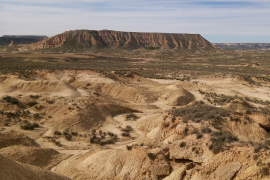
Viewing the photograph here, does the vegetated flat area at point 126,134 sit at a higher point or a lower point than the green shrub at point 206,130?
lower

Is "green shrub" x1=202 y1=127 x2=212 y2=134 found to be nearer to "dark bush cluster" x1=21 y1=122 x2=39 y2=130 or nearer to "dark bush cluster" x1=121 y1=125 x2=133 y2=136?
"dark bush cluster" x1=121 y1=125 x2=133 y2=136

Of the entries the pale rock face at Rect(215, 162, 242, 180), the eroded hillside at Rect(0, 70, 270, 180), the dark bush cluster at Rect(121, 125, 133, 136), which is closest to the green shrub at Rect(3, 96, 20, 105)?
the eroded hillside at Rect(0, 70, 270, 180)

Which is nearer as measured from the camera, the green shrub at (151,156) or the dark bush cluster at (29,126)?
the green shrub at (151,156)

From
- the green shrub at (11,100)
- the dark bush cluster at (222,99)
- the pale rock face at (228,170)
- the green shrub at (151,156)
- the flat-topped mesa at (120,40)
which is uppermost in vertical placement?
the flat-topped mesa at (120,40)

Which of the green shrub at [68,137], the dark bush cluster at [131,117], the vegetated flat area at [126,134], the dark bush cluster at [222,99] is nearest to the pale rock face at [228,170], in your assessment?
the vegetated flat area at [126,134]

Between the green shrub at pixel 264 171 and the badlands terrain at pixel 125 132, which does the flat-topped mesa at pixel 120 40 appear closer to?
the badlands terrain at pixel 125 132

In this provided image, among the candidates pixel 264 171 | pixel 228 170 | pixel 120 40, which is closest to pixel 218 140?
pixel 228 170

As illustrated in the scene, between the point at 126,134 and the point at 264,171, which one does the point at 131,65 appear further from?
the point at 264,171

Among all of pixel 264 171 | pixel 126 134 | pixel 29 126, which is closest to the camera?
pixel 264 171
